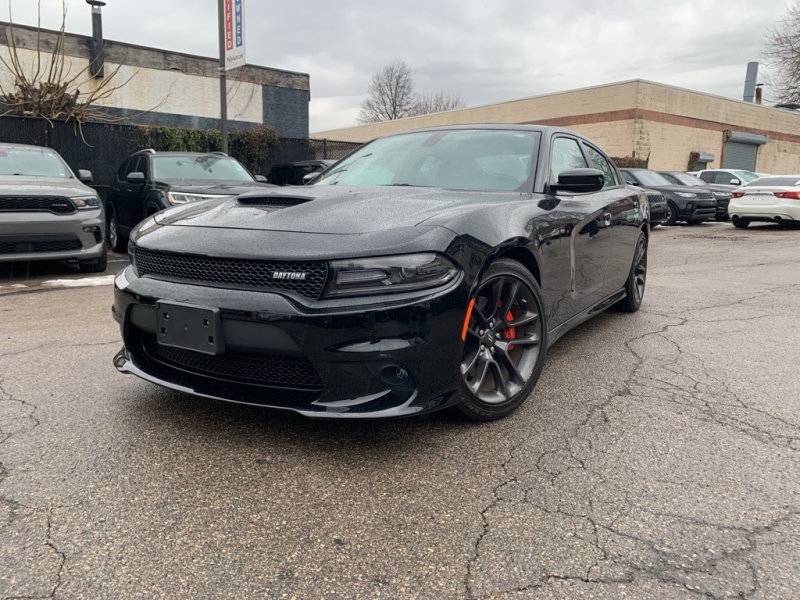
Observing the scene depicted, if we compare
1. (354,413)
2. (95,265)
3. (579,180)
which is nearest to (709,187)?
(579,180)

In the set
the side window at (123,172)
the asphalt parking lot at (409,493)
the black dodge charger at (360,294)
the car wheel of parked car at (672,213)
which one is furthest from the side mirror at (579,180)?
the car wheel of parked car at (672,213)

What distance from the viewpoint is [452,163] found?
367cm

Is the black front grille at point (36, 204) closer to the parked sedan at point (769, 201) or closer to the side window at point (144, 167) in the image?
the side window at point (144, 167)

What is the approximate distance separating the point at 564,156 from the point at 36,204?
5593 mm

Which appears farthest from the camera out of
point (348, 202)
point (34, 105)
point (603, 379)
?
point (34, 105)

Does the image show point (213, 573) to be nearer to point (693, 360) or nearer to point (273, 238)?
point (273, 238)

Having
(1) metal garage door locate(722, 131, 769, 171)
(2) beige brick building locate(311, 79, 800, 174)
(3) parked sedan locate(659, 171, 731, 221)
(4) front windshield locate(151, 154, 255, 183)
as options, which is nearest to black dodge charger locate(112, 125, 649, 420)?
(4) front windshield locate(151, 154, 255, 183)

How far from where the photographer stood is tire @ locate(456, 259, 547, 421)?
277 centimetres

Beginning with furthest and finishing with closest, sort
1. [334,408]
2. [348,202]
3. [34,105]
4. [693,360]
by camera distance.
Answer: [34,105], [693,360], [348,202], [334,408]

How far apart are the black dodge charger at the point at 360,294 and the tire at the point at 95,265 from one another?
4.72 m

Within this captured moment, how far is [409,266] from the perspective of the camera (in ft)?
7.87

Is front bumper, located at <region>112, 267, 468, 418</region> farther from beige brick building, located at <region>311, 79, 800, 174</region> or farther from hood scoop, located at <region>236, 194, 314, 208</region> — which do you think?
beige brick building, located at <region>311, 79, 800, 174</region>

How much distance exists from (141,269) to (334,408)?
1245 millimetres

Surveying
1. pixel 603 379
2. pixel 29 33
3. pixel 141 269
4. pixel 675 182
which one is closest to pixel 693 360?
pixel 603 379
